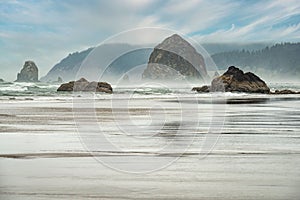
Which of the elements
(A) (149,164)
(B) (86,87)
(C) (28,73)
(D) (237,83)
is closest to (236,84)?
(D) (237,83)

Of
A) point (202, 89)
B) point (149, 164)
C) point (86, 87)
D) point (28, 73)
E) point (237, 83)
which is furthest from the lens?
point (28, 73)

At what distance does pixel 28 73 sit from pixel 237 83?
52314 mm

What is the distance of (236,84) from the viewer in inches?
2660

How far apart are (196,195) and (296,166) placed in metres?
2.90

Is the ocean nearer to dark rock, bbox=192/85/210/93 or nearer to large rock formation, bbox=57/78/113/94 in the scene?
large rock formation, bbox=57/78/113/94

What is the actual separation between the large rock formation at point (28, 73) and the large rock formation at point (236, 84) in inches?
1814

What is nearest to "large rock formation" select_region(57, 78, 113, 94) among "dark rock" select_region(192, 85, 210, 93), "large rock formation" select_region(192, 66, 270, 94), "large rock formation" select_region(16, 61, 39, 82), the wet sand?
"dark rock" select_region(192, 85, 210, 93)

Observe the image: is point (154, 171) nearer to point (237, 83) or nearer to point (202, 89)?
point (202, 89)

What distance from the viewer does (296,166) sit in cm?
809

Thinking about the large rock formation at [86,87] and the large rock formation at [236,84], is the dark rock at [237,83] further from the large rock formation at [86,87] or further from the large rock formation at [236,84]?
the large rock formation at [86,87]

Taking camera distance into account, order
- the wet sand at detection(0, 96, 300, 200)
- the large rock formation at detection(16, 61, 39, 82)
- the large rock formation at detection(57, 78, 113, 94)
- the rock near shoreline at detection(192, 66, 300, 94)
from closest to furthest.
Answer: the wet sand at detection(0, 96, 300, 200)
the large rock formation at detection(57, 78, 113, 94)
the rock near shoreline at detection(192, 66, 300, 94)
the large rock formation at detection(16, 61, 39, 82)

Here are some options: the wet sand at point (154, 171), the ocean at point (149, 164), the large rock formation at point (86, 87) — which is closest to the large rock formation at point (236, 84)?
the large rock formation at point (86, 87)

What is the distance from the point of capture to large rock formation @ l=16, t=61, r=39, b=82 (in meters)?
98.2

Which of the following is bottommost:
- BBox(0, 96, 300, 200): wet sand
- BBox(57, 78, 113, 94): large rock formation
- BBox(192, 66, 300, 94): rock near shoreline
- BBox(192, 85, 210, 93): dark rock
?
BBox(0, 96, 300, 200): wet sand
